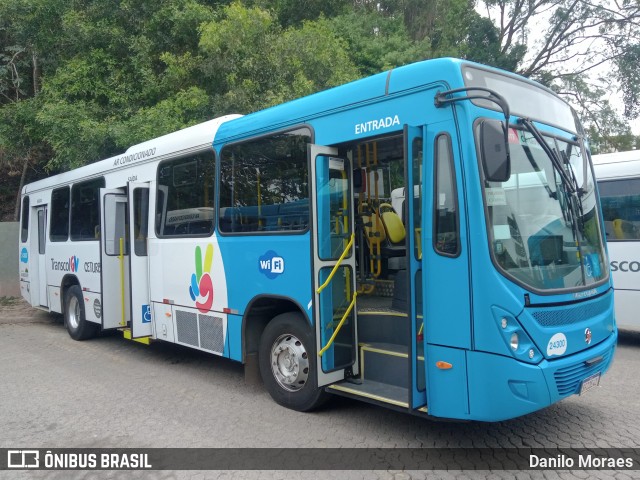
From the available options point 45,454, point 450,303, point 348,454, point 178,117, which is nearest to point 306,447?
point 348,454

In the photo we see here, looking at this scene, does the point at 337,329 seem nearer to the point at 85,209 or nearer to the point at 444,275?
the point at 444,275

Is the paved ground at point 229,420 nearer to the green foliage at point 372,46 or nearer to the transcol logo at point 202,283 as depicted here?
the transcol logo at point 202,283

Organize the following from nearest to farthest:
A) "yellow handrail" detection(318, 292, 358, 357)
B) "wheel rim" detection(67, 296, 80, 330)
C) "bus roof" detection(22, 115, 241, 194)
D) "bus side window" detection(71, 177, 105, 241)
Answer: "yellow handrail" detection(318, 292, 358, 357) → "bus roof" detection(22, 115, 241, 194) → "bus side window" detection(71, 177, 105, 241) → "wheel rim" detection(67, 296, 80, 330)

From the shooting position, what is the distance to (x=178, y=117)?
1100 cm

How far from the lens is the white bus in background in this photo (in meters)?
7.83

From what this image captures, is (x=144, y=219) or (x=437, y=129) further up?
(x=437, y=129)

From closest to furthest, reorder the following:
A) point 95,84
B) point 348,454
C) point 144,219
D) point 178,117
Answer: point 348,454 < point 144,219 < point 178,117 < point 95,84

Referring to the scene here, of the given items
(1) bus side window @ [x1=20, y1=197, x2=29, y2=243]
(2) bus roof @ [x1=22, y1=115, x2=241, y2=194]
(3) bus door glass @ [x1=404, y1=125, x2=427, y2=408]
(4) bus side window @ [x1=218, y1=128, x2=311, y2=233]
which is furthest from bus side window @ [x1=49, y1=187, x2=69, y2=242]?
(3) bus door glass @ [x1=404, y1=125, x2=427, y2=408]

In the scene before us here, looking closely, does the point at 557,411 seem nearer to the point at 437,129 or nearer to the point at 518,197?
the point at 518,197

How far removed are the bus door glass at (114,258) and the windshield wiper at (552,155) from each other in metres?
5.81

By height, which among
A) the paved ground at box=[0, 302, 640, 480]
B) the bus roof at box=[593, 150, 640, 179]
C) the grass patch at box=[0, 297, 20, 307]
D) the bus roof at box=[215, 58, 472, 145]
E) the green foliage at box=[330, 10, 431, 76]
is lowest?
the paved ground at box=[0, 302, 640, 480]

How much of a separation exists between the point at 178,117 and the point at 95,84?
2.58 meters

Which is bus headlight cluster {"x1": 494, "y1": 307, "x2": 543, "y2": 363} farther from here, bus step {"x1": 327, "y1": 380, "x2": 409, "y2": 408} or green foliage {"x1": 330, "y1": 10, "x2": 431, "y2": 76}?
green foliage {"x1": 330, "y1": 10, "x2": 431, "y2": 76}

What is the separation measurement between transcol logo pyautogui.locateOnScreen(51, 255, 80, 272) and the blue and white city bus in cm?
238
